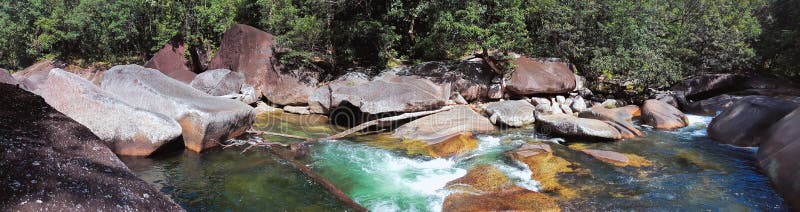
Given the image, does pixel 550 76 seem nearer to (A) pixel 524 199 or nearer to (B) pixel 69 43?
(A) pixel 524 199

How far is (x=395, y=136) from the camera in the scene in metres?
14.7

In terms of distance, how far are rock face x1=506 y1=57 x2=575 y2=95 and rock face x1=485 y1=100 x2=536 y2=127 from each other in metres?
1.51

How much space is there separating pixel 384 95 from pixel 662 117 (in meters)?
11.0

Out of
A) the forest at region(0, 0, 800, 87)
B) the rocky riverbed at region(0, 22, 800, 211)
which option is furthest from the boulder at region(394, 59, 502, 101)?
the forest at region(0, 0, 800, 87)

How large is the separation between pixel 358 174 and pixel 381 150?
2.35 meters

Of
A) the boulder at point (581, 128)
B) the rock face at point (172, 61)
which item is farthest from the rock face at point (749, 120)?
the rock face at point (172, 61)

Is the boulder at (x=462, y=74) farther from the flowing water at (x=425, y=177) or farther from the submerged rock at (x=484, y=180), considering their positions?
the submerged rock at (x=484, y=180)

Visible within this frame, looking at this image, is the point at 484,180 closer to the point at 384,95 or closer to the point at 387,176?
the point at 387,176

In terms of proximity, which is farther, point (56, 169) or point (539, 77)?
point (539, 77)

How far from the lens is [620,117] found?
55.0 ft

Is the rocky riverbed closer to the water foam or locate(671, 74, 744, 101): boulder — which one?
the water foam

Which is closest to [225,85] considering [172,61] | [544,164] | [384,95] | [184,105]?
[172,61]

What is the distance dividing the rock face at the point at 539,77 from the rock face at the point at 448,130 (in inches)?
130

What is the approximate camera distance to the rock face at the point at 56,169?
12.2 feet
